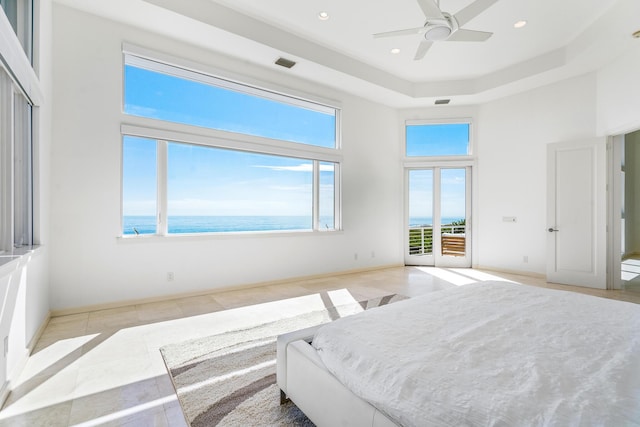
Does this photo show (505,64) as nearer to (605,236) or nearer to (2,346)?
(605,236)

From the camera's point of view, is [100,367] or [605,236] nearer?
[100,367]

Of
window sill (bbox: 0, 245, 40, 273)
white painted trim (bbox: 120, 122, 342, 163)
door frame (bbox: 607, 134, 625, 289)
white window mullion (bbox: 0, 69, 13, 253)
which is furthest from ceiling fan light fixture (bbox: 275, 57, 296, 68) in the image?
door frame (bbox: 607, 134, 625, 289)

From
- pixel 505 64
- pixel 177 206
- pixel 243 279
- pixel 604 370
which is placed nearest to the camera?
pixel 604 370

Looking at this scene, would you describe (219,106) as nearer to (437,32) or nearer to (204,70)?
(204,70)

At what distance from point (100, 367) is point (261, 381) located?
121cm

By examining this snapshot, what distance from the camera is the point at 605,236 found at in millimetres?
4598

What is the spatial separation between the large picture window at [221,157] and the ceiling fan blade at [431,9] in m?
2.71

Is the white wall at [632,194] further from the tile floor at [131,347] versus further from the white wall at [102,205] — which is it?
the white wall at [102,205]

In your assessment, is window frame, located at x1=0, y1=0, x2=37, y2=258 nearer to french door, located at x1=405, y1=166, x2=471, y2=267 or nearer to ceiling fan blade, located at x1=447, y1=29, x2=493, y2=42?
ceiling fan blade, located at x1=447, y1=29, x2=493, y2=42

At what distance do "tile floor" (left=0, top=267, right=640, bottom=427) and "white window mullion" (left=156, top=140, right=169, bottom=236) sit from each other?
965mm

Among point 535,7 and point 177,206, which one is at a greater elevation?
point 535,7

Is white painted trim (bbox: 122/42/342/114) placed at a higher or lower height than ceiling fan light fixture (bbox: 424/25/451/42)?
higher

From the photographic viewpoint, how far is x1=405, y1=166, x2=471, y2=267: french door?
6402mm

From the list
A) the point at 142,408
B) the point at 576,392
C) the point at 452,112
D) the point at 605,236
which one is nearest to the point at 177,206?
the point at 142,408
